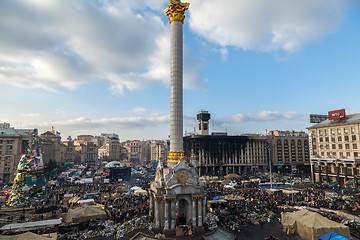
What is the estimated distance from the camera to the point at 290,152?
396 feet

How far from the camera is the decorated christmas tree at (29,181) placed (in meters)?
39.2

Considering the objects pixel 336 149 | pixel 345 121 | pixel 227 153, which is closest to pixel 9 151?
pixel 227 153

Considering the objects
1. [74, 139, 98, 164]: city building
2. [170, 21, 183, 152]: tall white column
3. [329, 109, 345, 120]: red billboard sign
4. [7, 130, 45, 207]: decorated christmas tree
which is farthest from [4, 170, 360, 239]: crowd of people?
[74, 139, 98, 164]: city building

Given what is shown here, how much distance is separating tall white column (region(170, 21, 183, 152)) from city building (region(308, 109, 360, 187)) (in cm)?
5330

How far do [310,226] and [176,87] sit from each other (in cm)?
2410

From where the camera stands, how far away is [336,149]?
69438 millimetres

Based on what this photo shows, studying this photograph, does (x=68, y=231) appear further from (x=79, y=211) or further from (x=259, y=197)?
(x=259, y=197)

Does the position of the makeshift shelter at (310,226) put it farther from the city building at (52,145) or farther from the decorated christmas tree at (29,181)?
the city building at (52,145)

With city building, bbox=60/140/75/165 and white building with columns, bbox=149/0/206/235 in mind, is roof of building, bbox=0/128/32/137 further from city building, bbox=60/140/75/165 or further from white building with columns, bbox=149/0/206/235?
white building with columns, bbox=149/0/206/235

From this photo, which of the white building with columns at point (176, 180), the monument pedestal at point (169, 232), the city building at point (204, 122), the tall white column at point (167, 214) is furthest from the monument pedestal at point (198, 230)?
the city building at point (204, 122)

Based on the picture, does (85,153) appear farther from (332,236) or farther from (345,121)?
(332,236)

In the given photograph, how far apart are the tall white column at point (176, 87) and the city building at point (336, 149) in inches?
2099

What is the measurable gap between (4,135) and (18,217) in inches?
2260

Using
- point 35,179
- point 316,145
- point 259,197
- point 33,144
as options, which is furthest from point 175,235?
point 316,145
